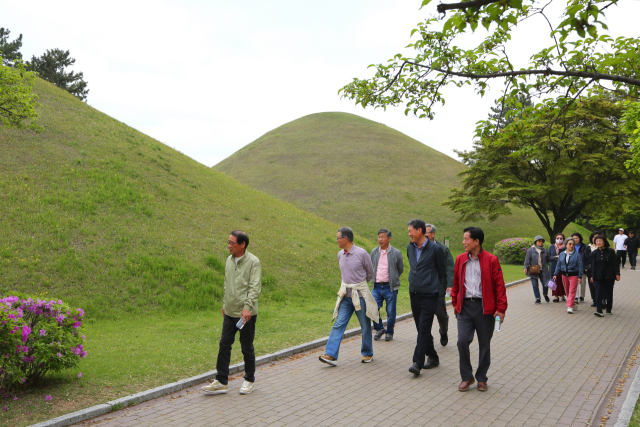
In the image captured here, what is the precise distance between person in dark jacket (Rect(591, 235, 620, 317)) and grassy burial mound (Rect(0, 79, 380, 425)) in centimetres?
646

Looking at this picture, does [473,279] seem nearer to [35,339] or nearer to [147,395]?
[147,395]

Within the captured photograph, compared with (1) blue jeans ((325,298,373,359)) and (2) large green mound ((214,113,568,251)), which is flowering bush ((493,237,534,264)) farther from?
(1) blue jeans ((325,298,373,359))

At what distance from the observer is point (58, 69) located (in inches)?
1929

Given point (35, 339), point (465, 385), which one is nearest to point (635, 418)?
point (465, 385)

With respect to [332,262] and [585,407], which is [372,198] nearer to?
[332,262]

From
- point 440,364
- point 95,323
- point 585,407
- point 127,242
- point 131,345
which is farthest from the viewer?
point 127,242

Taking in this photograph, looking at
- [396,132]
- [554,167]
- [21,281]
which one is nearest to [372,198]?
[554,167]

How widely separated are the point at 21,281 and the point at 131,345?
17.2ft

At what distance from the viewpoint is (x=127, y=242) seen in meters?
15.1

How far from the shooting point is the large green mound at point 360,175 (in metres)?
42.1

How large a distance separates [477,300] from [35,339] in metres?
5.47

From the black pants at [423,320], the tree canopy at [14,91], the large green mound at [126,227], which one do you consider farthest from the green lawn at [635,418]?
the tree canopy at [14,91]

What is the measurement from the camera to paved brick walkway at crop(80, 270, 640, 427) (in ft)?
17.2

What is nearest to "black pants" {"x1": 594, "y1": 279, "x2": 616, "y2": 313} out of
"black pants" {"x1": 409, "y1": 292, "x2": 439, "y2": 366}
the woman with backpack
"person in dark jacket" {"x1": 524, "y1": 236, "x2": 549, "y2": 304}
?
the woman with backpack
